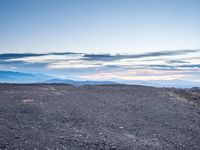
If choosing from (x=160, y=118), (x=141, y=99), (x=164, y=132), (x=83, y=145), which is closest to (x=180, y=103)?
(x=141, y=99)

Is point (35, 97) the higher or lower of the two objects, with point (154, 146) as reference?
higher

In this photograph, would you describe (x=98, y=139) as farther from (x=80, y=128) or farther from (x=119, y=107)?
(x=119, y=107)

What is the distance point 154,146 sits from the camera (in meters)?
13.6

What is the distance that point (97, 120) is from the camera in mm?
17344

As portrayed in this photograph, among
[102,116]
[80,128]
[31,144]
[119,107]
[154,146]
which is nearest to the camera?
[31,144]

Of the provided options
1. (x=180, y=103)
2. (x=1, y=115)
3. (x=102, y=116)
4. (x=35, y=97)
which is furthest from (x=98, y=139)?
(x=180, y=103)

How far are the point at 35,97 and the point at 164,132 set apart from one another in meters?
11.6

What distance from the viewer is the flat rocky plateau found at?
13.2 metres

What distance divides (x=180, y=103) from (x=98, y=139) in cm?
1332

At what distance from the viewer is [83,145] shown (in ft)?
41.9

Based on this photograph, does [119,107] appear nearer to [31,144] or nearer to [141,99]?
[141,99]

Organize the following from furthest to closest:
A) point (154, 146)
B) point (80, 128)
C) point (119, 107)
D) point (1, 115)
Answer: point (119, 107) → point (1, 115) → point (80, 128) → point (154, 146)

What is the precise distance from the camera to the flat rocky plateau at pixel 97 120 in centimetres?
1316

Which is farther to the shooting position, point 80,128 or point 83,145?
point 80,128
